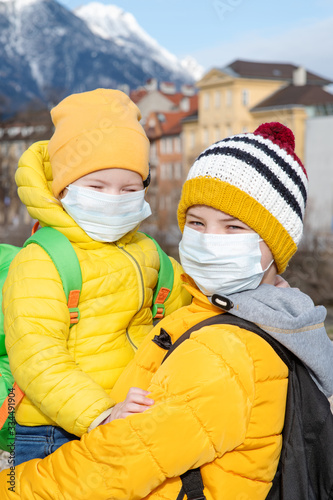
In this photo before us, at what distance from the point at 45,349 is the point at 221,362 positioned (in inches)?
31.2

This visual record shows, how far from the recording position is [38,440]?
8.05ft

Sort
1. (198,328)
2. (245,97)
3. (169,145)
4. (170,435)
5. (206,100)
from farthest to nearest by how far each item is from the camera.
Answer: (169,145) < (206,100) < (245,97) < (198,328) < (170,435)

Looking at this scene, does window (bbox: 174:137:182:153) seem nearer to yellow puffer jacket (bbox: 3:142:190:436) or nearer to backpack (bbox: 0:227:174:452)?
yellow puffer jacket (bbox: 3:142:190:436)

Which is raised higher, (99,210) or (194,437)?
(99,210)

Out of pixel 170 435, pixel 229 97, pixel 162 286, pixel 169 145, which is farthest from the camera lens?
pixel 169 145

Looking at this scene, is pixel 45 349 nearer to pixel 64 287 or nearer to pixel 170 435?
pixel 64 287

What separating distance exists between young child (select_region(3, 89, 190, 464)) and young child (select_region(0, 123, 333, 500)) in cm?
24

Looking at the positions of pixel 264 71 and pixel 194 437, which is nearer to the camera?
pixel 194 437

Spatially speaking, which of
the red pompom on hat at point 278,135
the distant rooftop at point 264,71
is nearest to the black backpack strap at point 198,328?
the red pompom on hat at point 278,135

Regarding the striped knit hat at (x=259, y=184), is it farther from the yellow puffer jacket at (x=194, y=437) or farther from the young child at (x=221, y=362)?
the yellow puffer jacket at (x=194, y=437)

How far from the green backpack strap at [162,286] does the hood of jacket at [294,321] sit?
879mm

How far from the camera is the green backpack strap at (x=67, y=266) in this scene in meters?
2.41

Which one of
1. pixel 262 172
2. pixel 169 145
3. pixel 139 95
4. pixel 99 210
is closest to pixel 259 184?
pixel 262 172

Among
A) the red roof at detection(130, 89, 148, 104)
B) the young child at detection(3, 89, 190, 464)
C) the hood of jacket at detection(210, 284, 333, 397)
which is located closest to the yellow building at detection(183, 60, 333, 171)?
the red roof at detection(130, 89, 148, 104)
